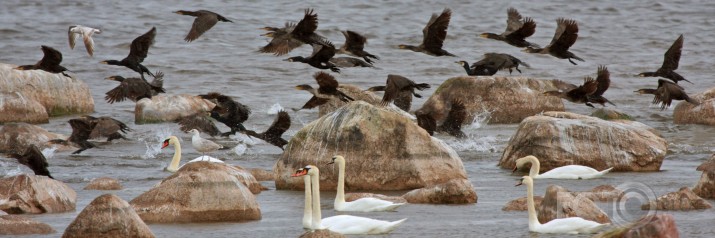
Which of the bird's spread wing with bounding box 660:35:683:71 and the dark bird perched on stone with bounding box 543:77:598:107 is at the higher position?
the bird's spread wing with bounding box 660:35:683:71

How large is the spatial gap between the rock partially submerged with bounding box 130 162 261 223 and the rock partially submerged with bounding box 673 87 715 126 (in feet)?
39.1

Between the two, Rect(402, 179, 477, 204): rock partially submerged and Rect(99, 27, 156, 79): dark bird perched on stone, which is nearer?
Rect(402, 179, 477, 204): rock partially submerged

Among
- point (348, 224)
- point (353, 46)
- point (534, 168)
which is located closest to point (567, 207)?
point (348, 224)

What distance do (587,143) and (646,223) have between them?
10.0m

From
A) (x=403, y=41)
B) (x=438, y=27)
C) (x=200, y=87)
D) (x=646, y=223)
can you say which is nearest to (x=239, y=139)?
(x=438, y=27)

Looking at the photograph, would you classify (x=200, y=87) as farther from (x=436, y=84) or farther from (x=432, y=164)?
(x=432, y=164)

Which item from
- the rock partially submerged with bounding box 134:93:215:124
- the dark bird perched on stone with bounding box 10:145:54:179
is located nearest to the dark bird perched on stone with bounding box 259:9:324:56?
the dark bird perched on stone with bounding box 10:145:54:179

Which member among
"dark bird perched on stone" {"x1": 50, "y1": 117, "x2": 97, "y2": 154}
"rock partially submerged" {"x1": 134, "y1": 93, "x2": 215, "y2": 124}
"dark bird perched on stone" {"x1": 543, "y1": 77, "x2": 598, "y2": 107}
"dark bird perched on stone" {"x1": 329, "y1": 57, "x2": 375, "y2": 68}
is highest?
"dark bird perched on stone" {"x1": 329, "y1": 57, "x2": 375, "y2": 68}

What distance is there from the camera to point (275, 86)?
28219mm

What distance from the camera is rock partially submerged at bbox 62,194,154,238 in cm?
958

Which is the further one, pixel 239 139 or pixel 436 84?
pixel 436 84

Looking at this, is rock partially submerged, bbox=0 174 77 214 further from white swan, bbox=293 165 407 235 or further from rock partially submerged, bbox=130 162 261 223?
white swan, bbox=293 165 407 235

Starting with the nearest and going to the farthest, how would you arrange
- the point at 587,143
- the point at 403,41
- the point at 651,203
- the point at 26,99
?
the point at 651,203, the point at 587,143, the point at 26,99, the point at 403,41

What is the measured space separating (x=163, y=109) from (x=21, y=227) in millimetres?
12046
